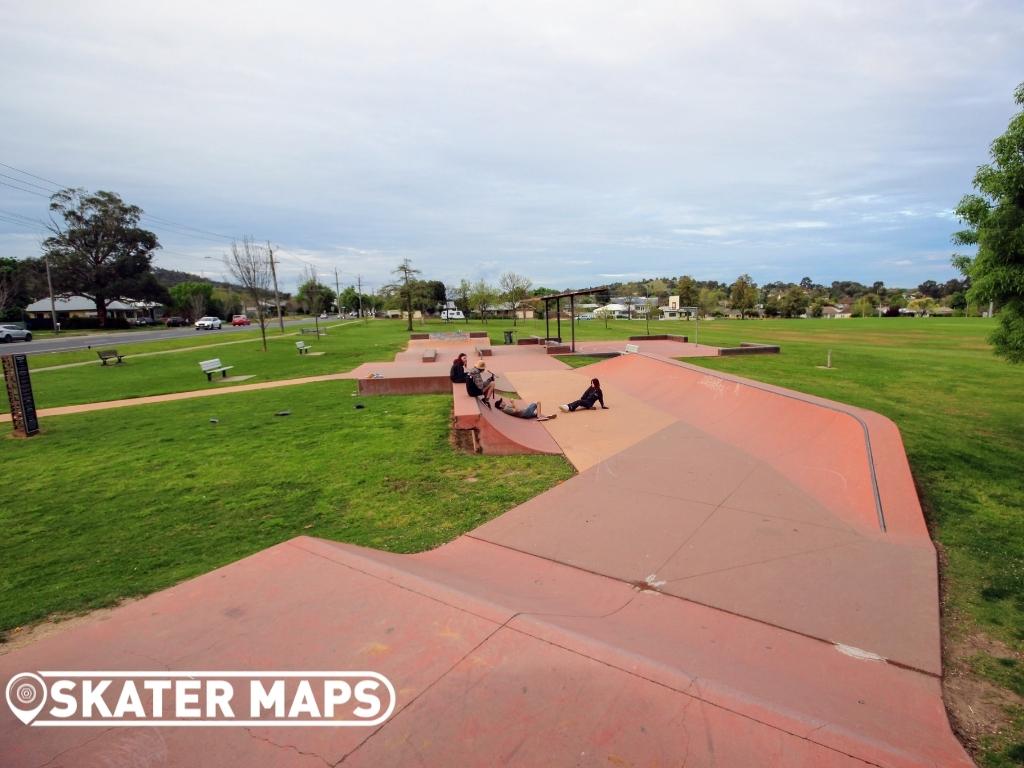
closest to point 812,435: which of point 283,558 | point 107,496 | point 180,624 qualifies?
point 283,558

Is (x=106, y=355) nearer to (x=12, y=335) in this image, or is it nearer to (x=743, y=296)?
(x=12, y=335)

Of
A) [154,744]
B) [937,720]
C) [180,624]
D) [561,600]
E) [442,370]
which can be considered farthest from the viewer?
[442,370]

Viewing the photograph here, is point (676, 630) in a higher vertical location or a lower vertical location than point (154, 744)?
lower

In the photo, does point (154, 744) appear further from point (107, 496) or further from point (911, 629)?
point (107, 496)

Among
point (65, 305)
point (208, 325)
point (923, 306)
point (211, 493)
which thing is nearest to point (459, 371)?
point (211, 493)

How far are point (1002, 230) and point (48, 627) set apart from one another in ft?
37.0

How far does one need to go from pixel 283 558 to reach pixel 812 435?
25.8 feet

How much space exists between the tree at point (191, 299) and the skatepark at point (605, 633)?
273ft

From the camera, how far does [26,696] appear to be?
284 cm

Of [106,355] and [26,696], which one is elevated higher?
[106,355]

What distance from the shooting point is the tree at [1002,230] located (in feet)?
21.6

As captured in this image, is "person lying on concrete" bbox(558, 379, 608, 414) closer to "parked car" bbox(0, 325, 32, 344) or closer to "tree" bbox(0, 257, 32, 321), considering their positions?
"parked car" bbox(0, 325, 32, 344)

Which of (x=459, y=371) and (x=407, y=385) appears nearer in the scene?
(x=459, y=371)

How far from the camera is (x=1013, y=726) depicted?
2.93 meters
